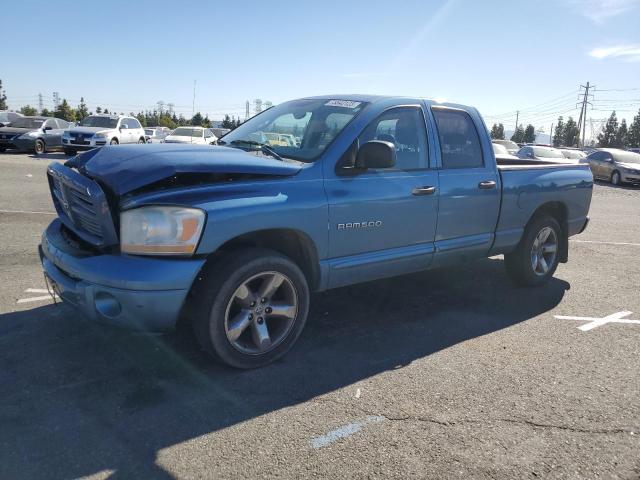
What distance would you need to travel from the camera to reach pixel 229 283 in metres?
3.38

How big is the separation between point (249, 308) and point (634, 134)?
95701 mm

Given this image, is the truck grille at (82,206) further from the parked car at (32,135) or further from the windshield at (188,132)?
the windshield at (188,132)

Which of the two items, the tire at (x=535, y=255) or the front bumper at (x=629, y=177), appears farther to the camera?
the front bumper at (x=629, y=177)

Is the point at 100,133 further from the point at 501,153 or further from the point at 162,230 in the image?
the point at 162,230

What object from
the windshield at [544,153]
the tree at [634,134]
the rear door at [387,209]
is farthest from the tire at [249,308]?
the tree at [634,134]

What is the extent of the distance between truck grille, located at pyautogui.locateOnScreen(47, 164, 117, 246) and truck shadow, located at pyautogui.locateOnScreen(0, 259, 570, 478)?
0.87 metres

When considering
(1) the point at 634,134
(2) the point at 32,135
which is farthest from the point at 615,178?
(1) the point at 634,134

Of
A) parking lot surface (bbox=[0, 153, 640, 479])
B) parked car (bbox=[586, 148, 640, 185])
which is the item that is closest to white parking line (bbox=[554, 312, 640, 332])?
parking lot surface (bbox=[0, 153, 640, 479])

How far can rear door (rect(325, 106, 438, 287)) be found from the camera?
3.96m

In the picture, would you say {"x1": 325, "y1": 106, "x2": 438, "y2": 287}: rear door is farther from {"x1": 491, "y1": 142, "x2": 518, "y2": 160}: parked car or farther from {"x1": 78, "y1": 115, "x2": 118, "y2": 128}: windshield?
{"x1": 78, "y1": 115, "x2": 118, "y2": 128}: windshield

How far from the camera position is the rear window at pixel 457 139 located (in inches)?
189

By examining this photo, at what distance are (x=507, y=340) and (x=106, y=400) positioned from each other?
10.2 ft

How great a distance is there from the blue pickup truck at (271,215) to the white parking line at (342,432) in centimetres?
89

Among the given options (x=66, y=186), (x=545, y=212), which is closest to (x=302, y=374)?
(x=66, y=186)
